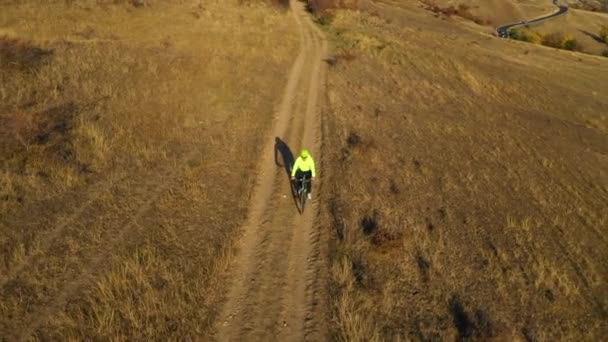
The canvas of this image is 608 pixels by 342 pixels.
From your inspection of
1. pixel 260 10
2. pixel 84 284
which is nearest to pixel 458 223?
pixel 84 284

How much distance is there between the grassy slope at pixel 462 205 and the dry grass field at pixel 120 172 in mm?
3779

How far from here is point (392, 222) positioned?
44.2 feet

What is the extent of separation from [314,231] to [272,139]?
701 centimetres

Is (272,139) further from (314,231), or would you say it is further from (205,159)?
(314,231)

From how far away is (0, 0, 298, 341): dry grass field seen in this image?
9375 millimetres

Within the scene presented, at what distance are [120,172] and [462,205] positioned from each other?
1230 centimetres

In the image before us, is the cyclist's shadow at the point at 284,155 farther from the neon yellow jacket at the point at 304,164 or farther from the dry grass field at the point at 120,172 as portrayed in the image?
the neon yellow jacket at the point at 304,164

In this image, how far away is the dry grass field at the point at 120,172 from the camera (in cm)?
938

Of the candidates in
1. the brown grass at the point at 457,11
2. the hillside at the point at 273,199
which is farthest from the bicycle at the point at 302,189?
the brown grass at the point at 457,11

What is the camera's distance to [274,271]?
10875 mm

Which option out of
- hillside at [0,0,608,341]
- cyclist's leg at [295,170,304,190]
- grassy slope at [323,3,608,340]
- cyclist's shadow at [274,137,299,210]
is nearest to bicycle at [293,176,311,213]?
cyclist's leg at [295,170,304,190]

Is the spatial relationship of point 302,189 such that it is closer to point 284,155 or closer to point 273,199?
point 273,199

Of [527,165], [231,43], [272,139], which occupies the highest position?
[231,43]

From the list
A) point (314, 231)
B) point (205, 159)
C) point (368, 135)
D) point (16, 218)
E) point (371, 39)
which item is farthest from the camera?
point (371, 39)
